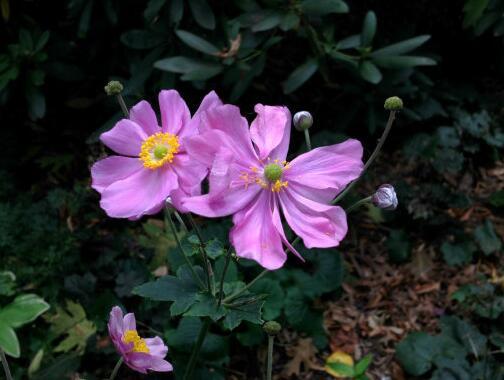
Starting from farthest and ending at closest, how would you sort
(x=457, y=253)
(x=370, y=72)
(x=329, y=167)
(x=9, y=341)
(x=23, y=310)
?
1. (x=457, y=253)
2. (x=370, y=72)
3. (x=23, y=310)
4. (x=9, y=341)
5. (x=329, y=167)

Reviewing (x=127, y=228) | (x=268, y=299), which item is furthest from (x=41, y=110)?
(x=268, y=299)

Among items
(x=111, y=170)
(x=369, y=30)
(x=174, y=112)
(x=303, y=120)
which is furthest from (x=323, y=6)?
(x=111, y=170)

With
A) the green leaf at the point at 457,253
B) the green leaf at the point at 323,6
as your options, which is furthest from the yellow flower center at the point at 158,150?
the green leaf at the point at 457,253

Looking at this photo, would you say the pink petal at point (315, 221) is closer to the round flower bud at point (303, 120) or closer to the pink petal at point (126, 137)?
the round flower bud at point (303, 120)

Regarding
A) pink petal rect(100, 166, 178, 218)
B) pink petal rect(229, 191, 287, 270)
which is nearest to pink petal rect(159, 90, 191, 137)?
pink petal rect(100, 166, 178, 218)

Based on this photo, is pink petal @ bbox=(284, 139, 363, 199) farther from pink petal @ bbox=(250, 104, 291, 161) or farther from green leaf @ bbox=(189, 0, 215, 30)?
green leaf @ bbox=(189, 0, 215, 30)

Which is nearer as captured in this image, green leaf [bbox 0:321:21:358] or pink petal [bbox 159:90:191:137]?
pink petal [bbox 159:90:191:137]

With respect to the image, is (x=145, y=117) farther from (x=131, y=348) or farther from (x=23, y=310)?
(x=23, y=310)

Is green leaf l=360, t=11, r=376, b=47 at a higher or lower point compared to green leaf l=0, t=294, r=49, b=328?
higher
